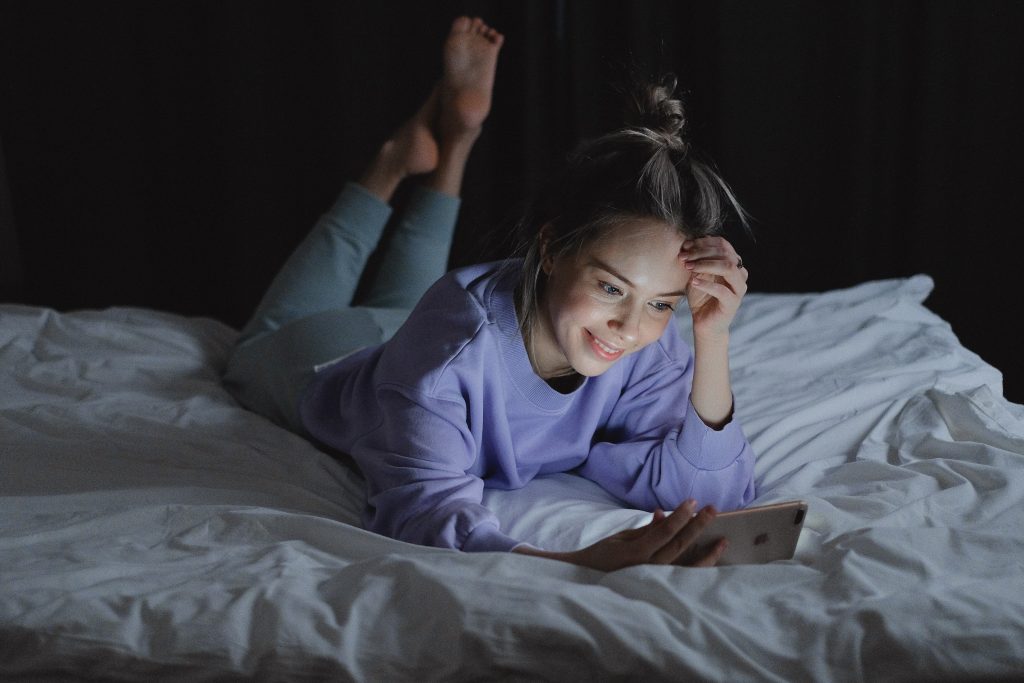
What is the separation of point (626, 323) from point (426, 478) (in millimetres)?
288

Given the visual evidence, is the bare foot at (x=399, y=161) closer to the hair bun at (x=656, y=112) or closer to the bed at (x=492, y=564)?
the bed at (x=492, y=564)

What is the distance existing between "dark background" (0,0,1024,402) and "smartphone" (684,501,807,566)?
1711 mm

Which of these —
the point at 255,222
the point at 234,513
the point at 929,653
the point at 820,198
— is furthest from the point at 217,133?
the point at 929,653

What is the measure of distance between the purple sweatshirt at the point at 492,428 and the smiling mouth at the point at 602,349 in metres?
0.12

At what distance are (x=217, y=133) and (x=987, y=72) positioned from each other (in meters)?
2.02

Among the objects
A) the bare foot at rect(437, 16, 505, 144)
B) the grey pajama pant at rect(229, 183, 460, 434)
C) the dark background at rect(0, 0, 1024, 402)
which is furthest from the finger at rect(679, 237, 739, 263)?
the dark background at rect(0, 0, 1024, 402)

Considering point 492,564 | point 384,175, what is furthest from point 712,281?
point 384,175

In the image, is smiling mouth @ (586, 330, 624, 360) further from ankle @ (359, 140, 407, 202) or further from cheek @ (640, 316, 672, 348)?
ankle @ (359, 140, 407, 202)

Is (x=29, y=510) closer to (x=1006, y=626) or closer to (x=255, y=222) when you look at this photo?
(x=1006, y=626)

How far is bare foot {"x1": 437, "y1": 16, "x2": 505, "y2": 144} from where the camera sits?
199 cm

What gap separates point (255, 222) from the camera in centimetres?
278

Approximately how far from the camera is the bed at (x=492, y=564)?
823mm

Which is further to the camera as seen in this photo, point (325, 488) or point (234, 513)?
point (325, 488)

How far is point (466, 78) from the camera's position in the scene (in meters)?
2.00
